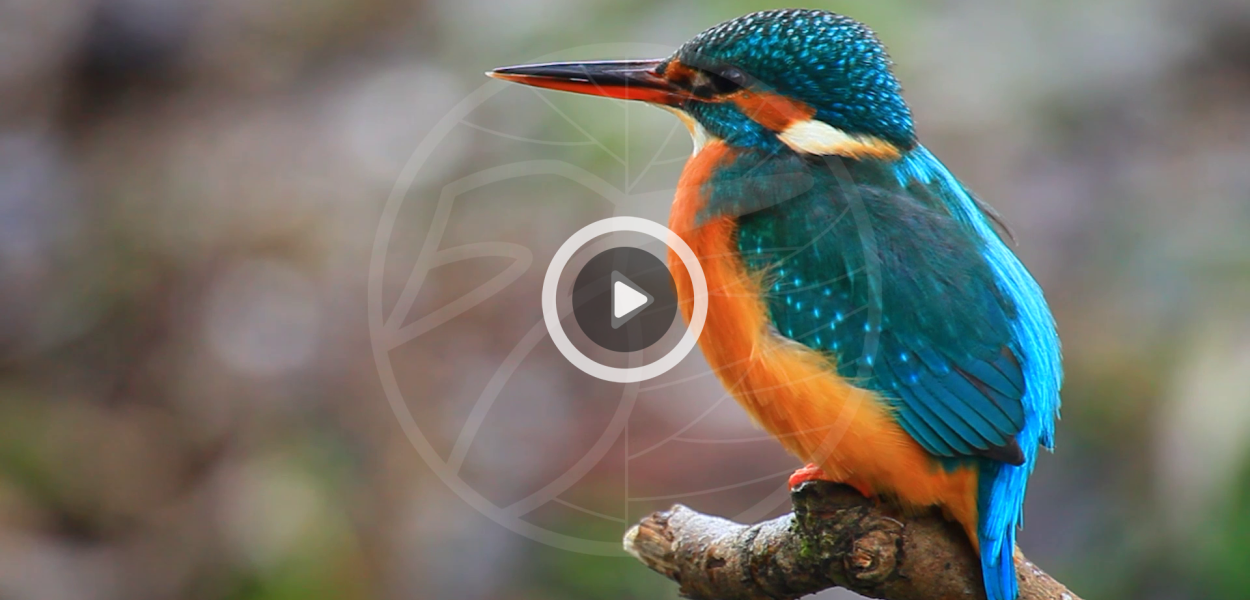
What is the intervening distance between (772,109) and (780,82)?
52 mm

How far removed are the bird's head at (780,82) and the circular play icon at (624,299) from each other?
0.33m

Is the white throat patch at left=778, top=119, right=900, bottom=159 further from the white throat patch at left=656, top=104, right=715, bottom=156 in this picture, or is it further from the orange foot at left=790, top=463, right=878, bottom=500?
the orange foot at left=790, top=463, right=878, bottom=500

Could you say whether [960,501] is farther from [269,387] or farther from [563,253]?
[269,387]

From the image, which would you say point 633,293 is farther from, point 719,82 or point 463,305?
point 463,305

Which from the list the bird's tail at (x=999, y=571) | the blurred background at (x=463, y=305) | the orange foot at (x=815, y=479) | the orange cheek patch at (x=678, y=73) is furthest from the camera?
the blurred background at (x=463, y=305)

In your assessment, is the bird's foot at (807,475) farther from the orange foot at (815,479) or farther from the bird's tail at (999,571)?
the bird's tail at (999,571)

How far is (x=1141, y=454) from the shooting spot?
3248 millimetres

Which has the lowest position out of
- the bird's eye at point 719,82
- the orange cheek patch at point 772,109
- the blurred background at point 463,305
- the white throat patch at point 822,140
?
the blurred background at point 463,305

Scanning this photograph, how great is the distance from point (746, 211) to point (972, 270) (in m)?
0.40

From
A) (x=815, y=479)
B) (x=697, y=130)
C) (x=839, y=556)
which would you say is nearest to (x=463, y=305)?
(x=697, y=130)

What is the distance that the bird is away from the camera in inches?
69.6

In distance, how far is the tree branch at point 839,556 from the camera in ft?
5.80

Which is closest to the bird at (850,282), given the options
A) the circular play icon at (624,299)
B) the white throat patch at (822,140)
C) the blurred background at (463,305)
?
the white throat patch at (822,140)

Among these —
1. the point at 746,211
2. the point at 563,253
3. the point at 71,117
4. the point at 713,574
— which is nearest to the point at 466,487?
the point at 563,253
